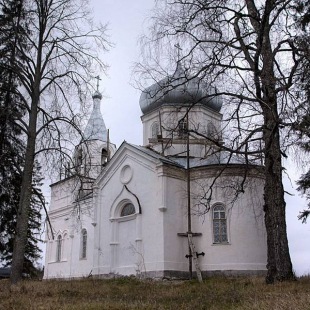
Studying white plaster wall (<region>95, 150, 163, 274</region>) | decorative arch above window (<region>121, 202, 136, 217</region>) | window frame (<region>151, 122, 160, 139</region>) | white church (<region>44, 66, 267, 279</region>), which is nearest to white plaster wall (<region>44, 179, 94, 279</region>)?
white plaster wall (<region>95, 150, 163, 274</region>)

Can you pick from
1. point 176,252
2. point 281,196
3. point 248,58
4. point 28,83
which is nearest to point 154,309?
point 281,196

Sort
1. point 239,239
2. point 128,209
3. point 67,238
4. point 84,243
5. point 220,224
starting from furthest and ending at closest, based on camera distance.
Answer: point 67,238, point 84,243, point 128,209, point 220,224, point 239,239

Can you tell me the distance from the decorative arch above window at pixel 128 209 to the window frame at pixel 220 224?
3.99 m

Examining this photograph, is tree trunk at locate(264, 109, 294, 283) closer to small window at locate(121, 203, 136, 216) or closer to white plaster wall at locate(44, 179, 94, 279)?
small window at locate(121, 203, 136, 216)

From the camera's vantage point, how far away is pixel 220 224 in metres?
19.2

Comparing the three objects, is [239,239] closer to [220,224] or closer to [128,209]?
[220,224]

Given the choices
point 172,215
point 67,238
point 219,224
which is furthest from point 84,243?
point 219,224

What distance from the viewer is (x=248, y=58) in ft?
34.1

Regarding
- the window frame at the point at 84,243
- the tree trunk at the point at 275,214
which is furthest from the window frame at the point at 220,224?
the window frame at the point at 84,243

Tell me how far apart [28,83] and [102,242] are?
1061 cm

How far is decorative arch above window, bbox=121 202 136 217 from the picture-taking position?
2065cm

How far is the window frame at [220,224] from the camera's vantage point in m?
18.9

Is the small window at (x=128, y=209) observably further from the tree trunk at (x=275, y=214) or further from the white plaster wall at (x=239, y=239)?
the tree trunk at (x=275, y=214)

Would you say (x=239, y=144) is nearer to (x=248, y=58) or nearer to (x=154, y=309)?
(x=248, y=58)
